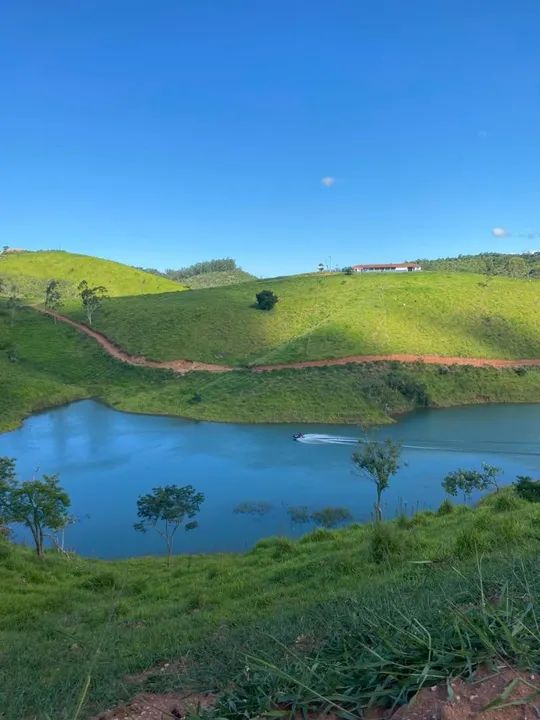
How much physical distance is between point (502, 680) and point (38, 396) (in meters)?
41.7

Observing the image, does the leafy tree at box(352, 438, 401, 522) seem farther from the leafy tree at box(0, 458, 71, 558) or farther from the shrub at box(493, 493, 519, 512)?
the leafy tree at box(0, 458, 71, 558)

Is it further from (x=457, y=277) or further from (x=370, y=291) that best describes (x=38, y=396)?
(x=457, y=277)

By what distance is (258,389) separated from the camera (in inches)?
1526

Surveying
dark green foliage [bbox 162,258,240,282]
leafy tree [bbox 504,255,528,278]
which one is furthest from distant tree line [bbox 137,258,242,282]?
leafy tree [bbox 504,255,528,278]

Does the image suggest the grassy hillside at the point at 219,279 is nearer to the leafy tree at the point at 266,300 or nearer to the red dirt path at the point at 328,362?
the leafy tree at the point at 266,300

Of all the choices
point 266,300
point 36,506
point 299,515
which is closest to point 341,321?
point 266,300

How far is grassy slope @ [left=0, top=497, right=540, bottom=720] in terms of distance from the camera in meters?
2.32

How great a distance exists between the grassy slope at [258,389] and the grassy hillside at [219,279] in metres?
76.1

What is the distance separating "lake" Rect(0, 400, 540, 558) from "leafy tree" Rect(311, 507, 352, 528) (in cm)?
49

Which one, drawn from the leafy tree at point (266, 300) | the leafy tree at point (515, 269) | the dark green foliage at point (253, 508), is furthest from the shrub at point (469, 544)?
the leafy tree at point (515, 269)

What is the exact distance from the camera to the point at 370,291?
5712 centimetres

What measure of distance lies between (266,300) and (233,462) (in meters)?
29.9

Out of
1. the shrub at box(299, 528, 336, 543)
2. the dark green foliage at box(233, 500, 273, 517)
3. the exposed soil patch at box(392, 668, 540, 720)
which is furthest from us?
the dark green foliage at box(233, 500, 273, 517)

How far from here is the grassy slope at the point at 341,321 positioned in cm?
4612
